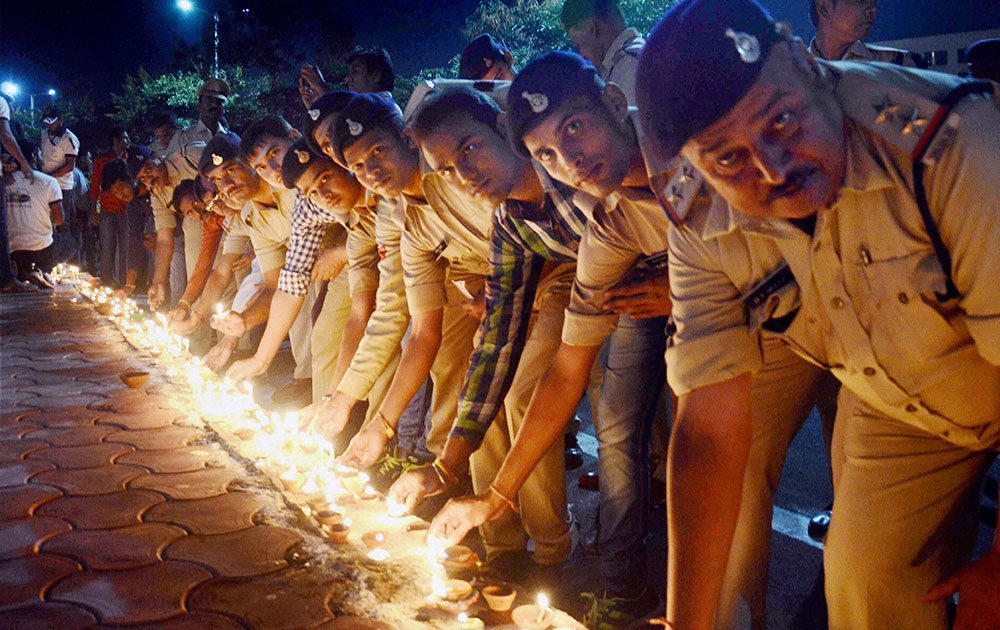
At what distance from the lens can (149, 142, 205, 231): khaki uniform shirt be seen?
24.7 ft

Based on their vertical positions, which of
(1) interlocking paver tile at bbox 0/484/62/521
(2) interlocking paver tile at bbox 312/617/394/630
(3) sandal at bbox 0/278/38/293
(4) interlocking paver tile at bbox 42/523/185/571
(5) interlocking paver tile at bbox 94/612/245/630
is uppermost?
(2) interlocking paver tile at bbox 312/617/394/630

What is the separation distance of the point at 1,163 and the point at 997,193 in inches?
453

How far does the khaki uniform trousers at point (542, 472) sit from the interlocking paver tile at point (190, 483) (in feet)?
3.30

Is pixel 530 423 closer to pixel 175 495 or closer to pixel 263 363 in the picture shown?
pixel 175 495

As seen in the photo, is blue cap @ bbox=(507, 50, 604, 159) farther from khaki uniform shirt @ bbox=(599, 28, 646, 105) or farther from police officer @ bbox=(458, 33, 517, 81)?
police officer @ bbox=(458, 33, 517, 81)

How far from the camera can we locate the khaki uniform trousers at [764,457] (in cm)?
212

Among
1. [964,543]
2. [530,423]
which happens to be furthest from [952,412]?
[530,423]

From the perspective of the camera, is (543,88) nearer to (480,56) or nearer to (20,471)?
(20,471)

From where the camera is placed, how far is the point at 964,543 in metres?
1.73

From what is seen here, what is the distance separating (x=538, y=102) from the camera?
2275 millimetres

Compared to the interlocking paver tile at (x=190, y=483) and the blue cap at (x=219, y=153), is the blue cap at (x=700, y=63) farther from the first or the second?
the blue cap at (x=219, y=153)

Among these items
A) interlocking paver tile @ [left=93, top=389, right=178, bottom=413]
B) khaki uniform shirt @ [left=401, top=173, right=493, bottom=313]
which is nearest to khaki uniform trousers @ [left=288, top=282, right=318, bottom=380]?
interlocking paver tile @ [left=93, top=389, right=178, bottom=413]

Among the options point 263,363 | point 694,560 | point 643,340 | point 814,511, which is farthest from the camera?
point 263,363

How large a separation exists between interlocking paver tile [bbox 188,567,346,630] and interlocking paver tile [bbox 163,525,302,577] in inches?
2.3
